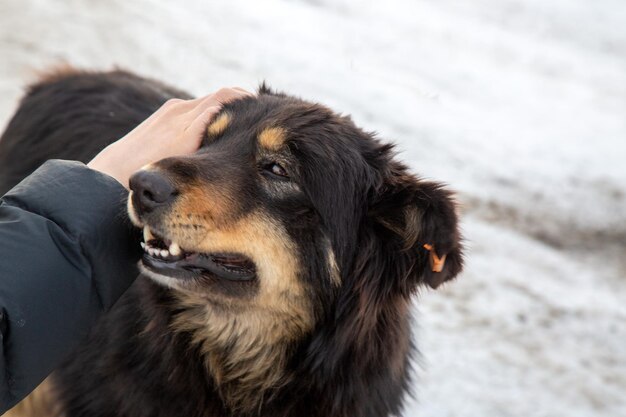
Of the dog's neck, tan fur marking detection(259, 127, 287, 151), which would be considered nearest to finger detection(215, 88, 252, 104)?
tan fur marking detection(259, 127, 287, 151)

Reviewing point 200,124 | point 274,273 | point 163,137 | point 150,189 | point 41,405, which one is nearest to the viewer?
point 150,189

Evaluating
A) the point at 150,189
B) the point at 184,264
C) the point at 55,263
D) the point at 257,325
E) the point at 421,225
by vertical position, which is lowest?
the point at 257,325

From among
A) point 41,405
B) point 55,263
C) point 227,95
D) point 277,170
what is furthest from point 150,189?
point 41,405

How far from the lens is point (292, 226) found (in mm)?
2656

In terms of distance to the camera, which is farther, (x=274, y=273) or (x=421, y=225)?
(x=274, y=273)

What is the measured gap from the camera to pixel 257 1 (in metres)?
10.7

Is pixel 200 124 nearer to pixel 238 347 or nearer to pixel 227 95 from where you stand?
pixel 227 95

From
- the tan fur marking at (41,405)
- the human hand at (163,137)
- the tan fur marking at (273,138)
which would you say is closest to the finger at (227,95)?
the human hand at (163,137)

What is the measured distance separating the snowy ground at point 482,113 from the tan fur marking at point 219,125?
88.1 inches

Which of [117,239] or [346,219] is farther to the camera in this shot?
[346,219]

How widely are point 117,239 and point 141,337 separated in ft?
2.54

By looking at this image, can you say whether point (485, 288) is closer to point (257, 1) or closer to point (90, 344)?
point (90, 344)

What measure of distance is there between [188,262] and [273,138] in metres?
0.59

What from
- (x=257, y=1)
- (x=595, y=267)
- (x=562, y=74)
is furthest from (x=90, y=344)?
(x=562, y=74)
